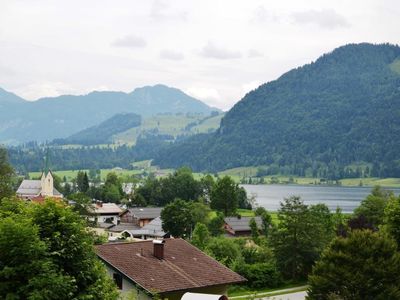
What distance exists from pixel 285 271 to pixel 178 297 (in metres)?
26.1

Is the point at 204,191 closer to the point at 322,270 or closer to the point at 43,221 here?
the point at 322,270

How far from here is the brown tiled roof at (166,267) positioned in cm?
3148

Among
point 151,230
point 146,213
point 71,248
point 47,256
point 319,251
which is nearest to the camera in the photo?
point 47,256

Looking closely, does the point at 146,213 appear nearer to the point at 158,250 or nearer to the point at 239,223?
the point at 239,223

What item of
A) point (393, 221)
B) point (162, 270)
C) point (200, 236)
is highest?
point (393, 221)

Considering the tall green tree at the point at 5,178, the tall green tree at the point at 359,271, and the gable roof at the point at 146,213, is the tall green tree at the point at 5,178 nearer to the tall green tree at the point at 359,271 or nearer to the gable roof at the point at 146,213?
the tall green tree at the point at 359,271

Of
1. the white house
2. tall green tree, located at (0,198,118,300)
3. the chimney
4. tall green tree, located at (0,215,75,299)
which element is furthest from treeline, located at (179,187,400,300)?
the white house

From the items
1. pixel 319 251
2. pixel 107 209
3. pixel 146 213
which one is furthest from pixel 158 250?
pixel 107 209

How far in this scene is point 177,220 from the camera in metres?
86.4

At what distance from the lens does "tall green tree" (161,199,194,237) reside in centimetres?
8661

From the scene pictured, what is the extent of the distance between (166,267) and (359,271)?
10369 mm

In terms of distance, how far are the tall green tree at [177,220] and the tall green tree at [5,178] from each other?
25.0m

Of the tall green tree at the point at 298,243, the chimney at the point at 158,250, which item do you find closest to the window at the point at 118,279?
the chimney at the point at 158,250

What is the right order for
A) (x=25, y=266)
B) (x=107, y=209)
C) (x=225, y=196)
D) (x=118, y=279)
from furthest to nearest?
1. (x=107, y=209)
2. (x=225, y=196)
3. (x=118, y=279)
4. (x=25, y=266)
